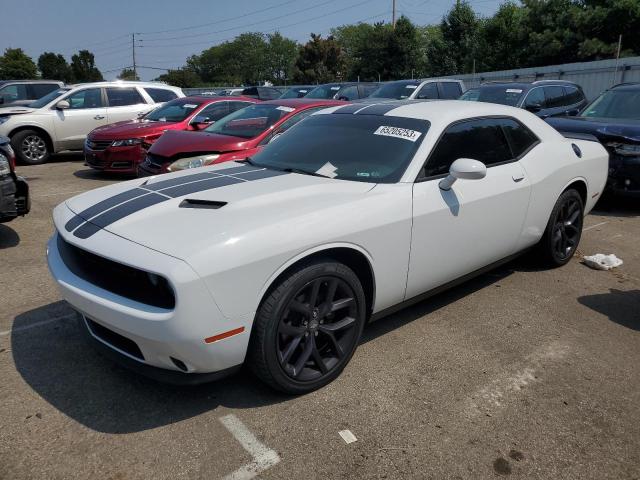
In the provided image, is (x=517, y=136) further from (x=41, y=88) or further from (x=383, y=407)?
(x=41, y=88)

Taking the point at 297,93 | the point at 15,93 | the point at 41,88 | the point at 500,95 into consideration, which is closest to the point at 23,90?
the point at 15,93

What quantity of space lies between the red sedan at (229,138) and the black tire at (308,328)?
379cm

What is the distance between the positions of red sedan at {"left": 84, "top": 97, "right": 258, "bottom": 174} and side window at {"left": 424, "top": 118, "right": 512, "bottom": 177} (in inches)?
222

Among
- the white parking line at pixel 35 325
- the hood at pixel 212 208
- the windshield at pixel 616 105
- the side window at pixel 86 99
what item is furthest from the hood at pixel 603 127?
the side window at pixel 86 99

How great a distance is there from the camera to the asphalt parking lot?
7.64 feet

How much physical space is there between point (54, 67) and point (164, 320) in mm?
80922

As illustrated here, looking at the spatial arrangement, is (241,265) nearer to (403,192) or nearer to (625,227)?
(403,192)

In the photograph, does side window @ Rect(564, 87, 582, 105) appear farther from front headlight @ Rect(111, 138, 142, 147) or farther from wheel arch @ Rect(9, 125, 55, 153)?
wheel arch @ Rect(9, 125, 55, 153)

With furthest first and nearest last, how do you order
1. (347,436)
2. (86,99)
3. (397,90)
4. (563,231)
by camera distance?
(397,90)
(86,99)
(563,231)
(347,436)

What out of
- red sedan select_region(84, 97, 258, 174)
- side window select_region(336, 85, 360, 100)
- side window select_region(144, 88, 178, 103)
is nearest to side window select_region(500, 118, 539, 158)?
red sedan select_region(84, 97, 258, 174)

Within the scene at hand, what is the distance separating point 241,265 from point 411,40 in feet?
143

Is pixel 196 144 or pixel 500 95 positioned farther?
pixel 500 95

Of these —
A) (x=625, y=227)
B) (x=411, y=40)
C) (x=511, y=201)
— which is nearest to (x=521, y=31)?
(x=411, y=40)

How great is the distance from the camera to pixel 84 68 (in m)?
72.6
